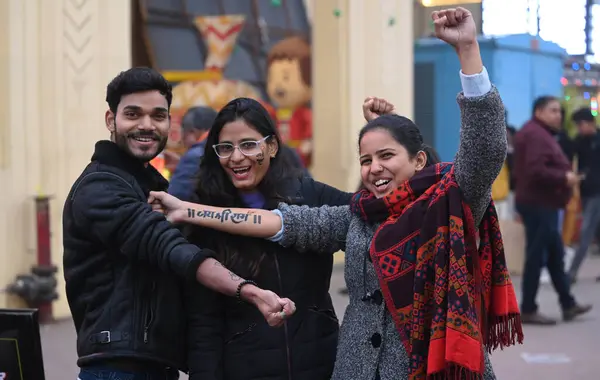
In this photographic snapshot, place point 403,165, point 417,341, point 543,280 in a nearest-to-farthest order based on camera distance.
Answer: point 417,341, point 403,165, point 543,280

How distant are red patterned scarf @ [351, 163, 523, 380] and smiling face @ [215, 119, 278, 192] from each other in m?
0.43

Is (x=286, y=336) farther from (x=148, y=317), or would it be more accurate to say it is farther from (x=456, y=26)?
(x=456, y=26)

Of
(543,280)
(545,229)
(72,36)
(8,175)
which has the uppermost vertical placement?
(72,36)

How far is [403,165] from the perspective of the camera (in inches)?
118

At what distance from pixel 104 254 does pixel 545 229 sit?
6231 millimetres

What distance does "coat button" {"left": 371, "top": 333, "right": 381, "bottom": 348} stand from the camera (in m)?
2.94

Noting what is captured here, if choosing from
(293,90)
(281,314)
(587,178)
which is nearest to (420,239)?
(281,314)

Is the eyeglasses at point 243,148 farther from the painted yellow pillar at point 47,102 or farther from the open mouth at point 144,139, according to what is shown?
the painted yellow pillar at point 47,102

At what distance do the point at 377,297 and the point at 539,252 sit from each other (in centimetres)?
594

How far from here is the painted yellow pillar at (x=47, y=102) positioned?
798 centimetres

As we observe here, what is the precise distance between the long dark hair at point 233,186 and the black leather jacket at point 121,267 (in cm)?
19

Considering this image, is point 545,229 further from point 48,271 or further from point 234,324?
point 234,324

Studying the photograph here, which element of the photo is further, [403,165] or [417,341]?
[403,165]

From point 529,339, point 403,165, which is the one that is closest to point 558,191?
point 529,339
